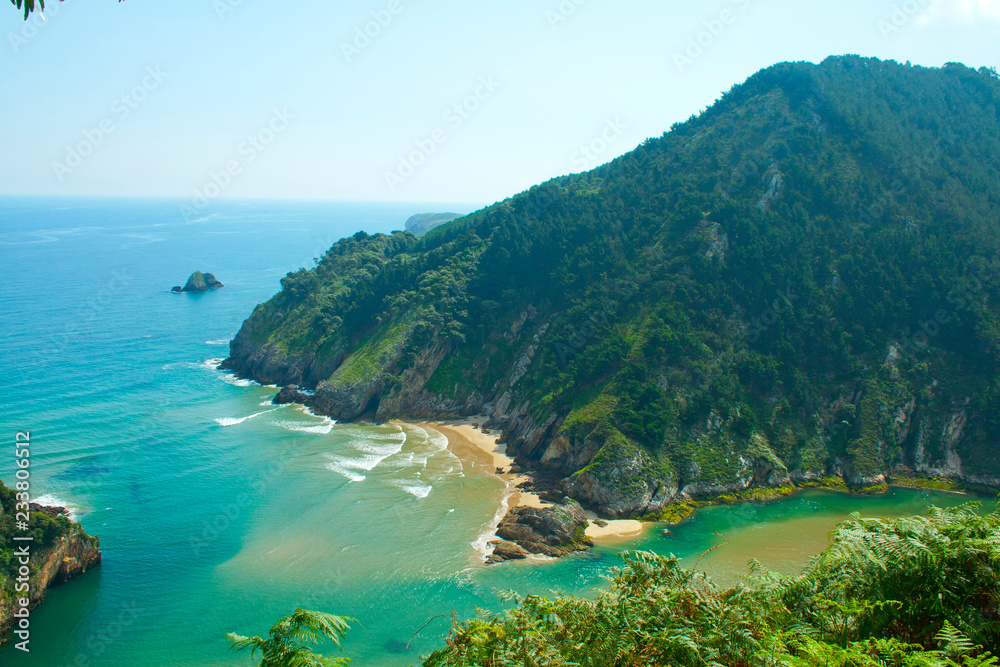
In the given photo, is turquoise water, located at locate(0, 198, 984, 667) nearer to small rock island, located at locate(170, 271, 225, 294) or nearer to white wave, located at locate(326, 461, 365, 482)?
white wave, located at locate(326, 461, 365, 482)

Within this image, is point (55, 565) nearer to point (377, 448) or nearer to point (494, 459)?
point (377, 448)

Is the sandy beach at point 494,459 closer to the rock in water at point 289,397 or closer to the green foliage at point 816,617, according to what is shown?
the rock in water at point 289,397

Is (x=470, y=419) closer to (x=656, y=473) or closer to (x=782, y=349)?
(x=656, y=473)

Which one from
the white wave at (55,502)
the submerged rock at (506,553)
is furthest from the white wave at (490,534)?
the white wave at (55,502)

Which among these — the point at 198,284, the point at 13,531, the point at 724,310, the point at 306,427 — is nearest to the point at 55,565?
the point at 13,531

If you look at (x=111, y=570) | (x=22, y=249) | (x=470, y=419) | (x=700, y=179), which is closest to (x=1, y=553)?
(x=111, y=570)

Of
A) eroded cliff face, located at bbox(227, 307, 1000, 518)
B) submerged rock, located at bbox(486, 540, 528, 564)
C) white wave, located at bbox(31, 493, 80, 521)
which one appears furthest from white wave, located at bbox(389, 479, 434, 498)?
white wave, located at bbox(31, 493, 80, 521)
